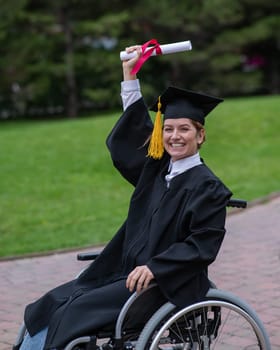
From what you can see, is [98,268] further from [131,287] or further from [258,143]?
[258,143]

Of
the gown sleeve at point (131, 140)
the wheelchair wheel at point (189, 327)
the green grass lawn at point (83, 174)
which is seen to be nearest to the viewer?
the wheelchair wheel at point (189, 327)

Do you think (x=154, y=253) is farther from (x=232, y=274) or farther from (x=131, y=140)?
(x=232, y=274)

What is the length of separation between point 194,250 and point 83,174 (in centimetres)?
767

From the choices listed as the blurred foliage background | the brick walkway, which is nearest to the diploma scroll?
the brick walkway

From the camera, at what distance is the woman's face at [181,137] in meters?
3.45

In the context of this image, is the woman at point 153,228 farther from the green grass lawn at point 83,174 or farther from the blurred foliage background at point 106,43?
the blurred foliage background at point 106,43

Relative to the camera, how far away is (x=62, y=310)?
333cm

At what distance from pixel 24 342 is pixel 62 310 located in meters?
0.30

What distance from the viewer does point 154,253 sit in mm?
3373

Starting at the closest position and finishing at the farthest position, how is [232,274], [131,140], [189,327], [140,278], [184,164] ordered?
[140,278]
[189,327]
[184,164]
[131,140]
[232,274]

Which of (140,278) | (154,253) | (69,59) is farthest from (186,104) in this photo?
(69,59)

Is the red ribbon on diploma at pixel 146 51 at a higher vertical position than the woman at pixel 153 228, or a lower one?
higher

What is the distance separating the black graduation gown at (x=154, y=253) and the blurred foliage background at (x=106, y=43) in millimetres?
20535

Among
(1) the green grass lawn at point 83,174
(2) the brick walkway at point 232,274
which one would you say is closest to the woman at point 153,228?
(2) the brick walkway at point 232,274
